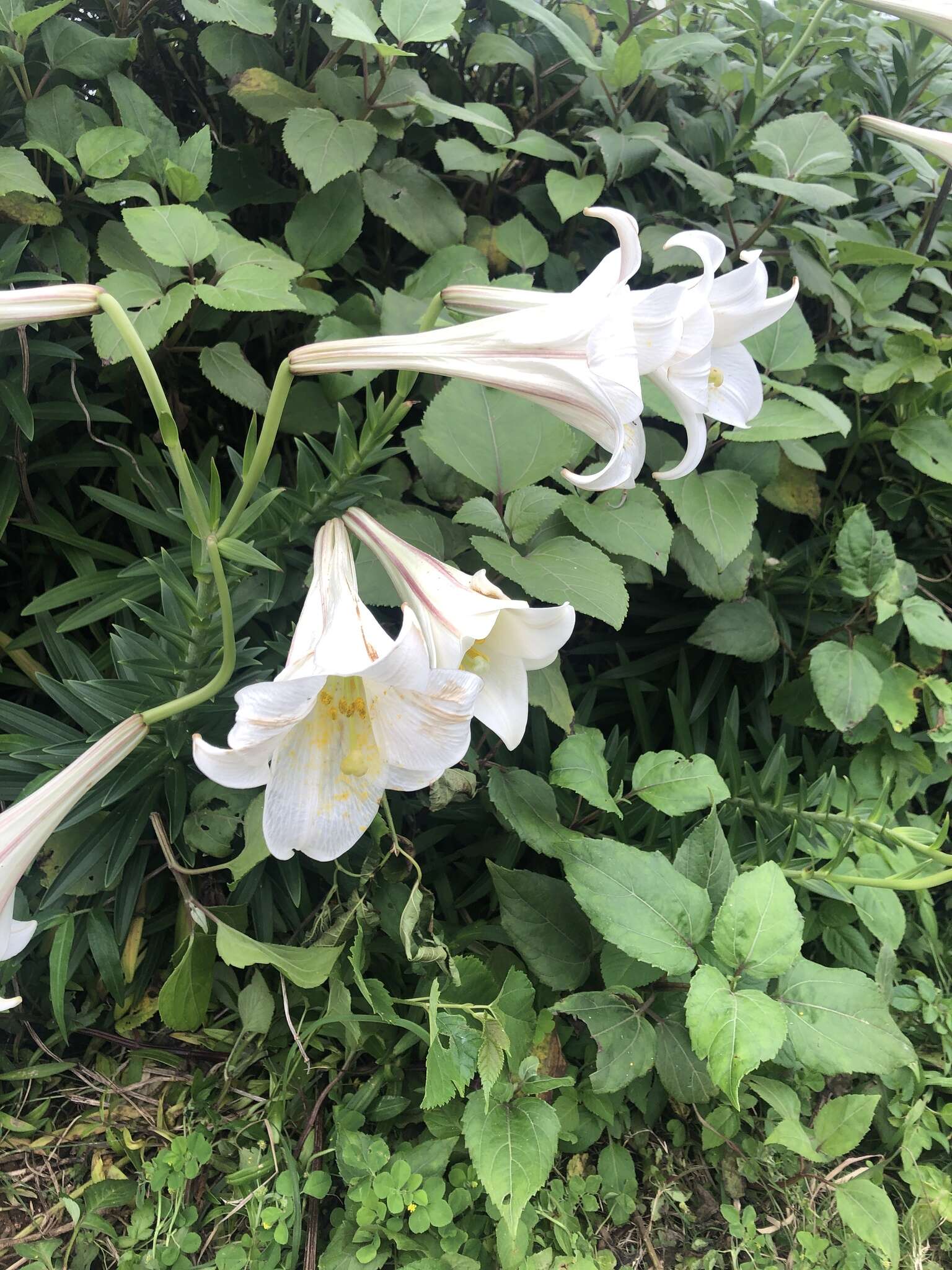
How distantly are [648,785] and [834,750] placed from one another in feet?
2.12

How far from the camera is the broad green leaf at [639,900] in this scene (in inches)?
40.9

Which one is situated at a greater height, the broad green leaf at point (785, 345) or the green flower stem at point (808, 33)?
the green flower stem at point (808, 33)

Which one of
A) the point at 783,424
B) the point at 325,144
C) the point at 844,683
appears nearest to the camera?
the point at 325,144

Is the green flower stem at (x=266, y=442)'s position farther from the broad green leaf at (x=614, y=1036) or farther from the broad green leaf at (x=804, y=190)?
the broad green leaf at (x=804, y=190)

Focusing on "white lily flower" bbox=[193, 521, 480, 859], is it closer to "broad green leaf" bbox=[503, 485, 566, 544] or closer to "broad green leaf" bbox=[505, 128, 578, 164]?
"broad green leaf" bbox=[503, 485, 566, 544]

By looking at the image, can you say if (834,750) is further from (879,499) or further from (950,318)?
(950,318)

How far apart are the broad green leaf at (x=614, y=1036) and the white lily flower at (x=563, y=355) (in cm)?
75

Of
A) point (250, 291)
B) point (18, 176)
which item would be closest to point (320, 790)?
point (250, 291)

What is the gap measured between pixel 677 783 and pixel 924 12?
1.19m

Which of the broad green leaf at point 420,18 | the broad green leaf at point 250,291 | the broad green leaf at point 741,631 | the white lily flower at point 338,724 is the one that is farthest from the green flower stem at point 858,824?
the broad green leaf at point 420,18

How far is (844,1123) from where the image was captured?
1.17m

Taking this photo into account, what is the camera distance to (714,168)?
5.31 ft

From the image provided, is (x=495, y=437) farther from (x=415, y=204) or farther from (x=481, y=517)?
(x=415, y=204)

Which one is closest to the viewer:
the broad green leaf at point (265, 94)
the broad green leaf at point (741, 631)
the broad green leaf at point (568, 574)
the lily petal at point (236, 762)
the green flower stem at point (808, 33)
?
the lily petal at point (236, 762)
